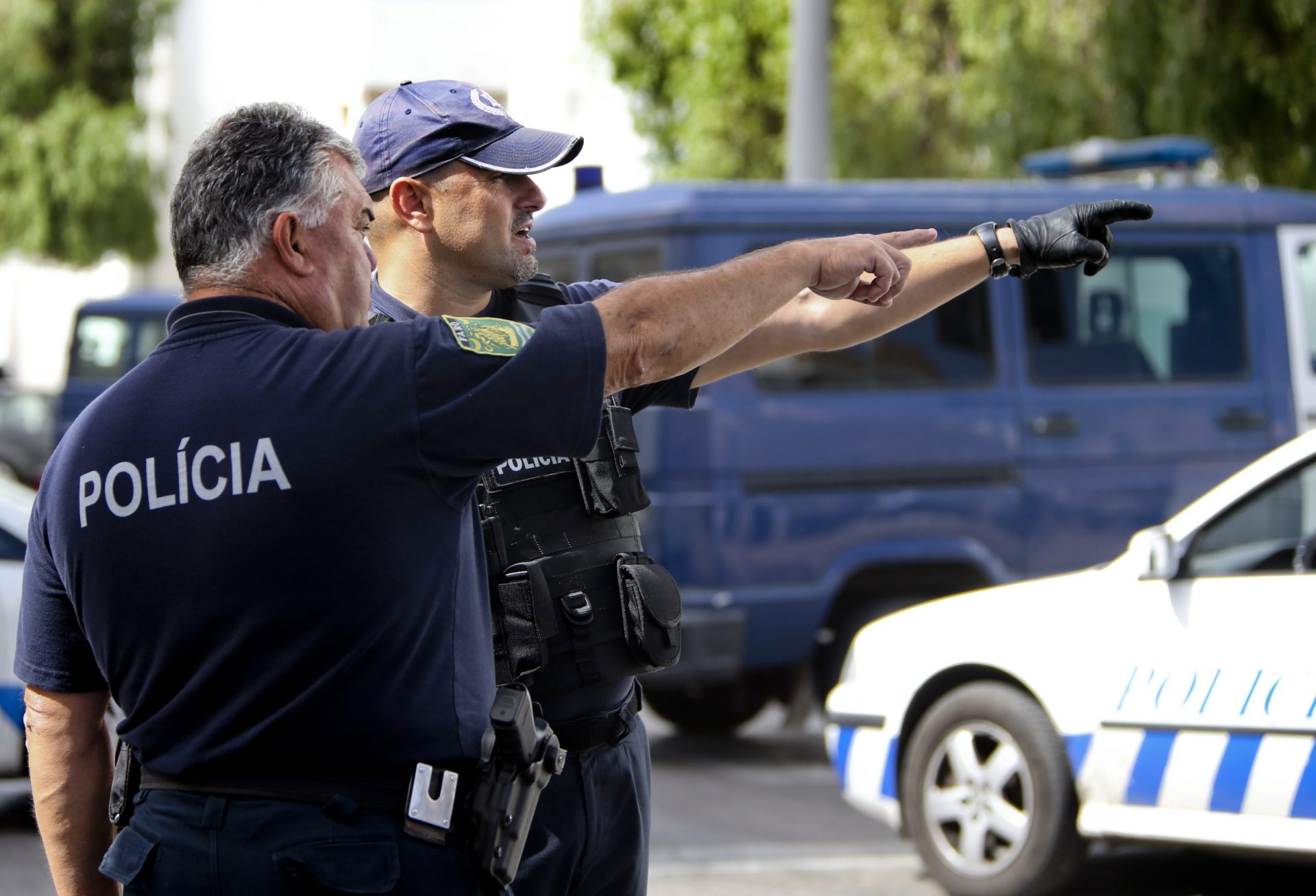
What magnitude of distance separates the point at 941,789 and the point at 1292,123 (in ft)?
26.3

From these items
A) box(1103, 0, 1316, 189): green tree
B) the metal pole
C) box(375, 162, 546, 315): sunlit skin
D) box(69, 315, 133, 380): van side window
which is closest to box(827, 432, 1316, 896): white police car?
box(375, 162, 546, 315): sunlit skin

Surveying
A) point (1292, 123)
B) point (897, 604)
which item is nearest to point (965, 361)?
point (897, 604)

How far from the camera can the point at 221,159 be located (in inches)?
81.0

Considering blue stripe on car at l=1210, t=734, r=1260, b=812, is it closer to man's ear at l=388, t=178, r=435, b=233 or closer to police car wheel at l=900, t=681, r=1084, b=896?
police car wheel at l=900, t=681, r=1084, b=896

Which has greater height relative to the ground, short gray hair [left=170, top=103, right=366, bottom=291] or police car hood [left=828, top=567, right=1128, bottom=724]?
short gray hair [left=170, top=103, right=366, bottom=291]

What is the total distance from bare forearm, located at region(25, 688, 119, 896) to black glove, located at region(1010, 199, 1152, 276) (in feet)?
5.10

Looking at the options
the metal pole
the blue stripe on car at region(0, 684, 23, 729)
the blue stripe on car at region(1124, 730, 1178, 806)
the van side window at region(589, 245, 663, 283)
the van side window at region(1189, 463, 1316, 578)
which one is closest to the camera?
the blue stripe on car at region(1124, 730, 1178, 806)

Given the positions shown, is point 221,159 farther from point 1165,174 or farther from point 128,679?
point 1165,174

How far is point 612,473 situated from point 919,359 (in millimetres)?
5141

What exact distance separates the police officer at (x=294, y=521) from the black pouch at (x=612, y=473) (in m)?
0.56

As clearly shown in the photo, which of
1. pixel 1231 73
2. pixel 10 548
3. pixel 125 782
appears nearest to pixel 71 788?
pixel 125 782

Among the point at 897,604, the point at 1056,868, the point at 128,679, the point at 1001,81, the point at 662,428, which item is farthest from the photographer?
the point at 1001,81

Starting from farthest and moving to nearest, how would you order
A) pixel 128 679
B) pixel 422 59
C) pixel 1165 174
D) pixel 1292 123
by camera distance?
1. pixel 422 59
2. pixel 1292 123
3. pixel 1165 174
4. pixel 128 679

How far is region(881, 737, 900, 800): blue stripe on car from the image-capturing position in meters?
5.52
